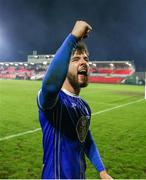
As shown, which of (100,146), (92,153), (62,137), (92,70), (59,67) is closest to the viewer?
(59,67)

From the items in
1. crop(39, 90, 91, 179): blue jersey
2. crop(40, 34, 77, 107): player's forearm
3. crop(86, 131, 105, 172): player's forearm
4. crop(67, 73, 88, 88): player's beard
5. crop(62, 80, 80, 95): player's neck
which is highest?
crop(40, 34, 77, 107): player's forearm

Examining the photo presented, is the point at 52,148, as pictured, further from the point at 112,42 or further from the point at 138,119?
the point at 112,42

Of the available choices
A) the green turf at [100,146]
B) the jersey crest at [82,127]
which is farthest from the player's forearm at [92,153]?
the green turf at [100,146]

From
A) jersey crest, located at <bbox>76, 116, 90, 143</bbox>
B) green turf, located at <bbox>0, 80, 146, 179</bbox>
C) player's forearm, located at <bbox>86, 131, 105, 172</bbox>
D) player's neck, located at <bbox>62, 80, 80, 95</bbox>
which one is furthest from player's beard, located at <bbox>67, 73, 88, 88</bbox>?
green turf, located at <bbox>0, 80, 146, 179</bbox>

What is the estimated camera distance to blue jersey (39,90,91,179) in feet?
7.67

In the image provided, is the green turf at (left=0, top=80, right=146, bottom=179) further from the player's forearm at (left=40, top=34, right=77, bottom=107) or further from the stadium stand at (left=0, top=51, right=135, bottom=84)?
the stadium stand at (left=0, top=51, right=135, bottom=84)

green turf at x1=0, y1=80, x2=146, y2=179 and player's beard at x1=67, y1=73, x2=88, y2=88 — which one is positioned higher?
player's beard at x1=67, y1=73, x2=88, y2=88

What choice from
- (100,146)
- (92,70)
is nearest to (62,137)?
(100,146)

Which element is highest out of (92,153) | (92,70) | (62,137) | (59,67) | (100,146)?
(59,67)

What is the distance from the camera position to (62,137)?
2373mm

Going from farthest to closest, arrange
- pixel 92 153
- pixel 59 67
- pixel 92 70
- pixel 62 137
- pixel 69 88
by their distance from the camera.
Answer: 1. pixel 92 70
2. pixel 92 153
3. pixel 69 88
4. pixel 62 137
5. pixel 59 67

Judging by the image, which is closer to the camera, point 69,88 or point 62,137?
point 62,137

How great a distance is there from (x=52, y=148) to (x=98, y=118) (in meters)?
10.7

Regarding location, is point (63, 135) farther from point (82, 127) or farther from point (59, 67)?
point (59, 67)
